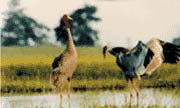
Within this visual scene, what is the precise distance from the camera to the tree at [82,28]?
15.5ft

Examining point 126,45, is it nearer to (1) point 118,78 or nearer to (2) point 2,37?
(1) point 118,78

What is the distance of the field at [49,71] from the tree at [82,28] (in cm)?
6

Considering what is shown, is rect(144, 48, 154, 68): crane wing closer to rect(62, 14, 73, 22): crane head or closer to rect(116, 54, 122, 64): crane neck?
rect(116, 54, 122, 64): crane neck

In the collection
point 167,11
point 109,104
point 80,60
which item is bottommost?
point 109,104

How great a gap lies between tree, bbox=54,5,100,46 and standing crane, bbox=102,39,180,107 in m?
0.19

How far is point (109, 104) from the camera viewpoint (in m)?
4.77

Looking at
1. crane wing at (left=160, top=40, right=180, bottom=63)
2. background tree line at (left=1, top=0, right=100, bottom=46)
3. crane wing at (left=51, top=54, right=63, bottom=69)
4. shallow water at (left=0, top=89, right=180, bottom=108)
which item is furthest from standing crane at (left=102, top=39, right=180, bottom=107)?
crane wing at (left=51, top=54, right=63, bottom=69)

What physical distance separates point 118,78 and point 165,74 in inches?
12.5

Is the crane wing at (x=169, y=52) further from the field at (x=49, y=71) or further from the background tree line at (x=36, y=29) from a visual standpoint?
the background tree line at (x=36, y=29)

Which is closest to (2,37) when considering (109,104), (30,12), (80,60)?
(30,12)

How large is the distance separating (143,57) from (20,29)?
2.82 ft

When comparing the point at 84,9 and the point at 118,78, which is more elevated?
the point at 84,9

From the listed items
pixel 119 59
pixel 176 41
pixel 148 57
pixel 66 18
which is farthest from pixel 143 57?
pixel 66 18

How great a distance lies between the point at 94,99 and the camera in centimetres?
480
